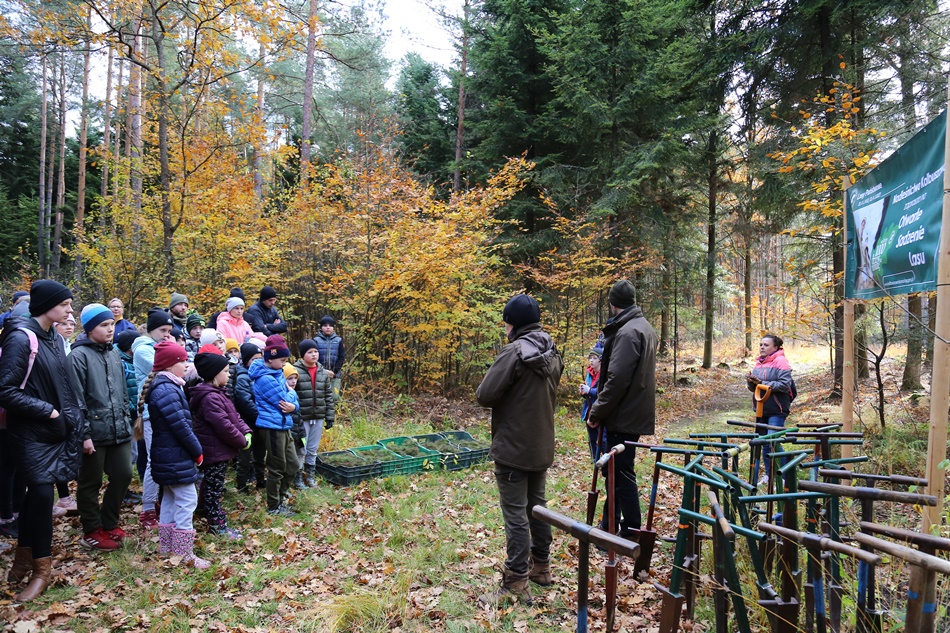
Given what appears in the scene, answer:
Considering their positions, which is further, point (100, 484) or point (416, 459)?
point (416, 459)

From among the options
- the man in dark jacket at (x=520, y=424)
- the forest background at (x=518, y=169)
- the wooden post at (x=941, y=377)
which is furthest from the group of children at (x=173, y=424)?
the wooden post at (x=941, y=377)

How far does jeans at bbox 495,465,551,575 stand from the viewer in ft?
12.9

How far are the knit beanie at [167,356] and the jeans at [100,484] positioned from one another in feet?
2.57

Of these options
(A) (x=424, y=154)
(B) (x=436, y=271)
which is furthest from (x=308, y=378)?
(A) (x=424, y=154)

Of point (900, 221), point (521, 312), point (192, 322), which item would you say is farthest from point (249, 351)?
point (900, 221)

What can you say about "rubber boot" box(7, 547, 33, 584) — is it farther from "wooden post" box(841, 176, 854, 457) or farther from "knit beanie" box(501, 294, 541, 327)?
"wooden post" box(841, 176, 854, 457)

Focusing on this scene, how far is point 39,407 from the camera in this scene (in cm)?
379

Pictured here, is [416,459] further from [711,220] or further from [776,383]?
[711,220]

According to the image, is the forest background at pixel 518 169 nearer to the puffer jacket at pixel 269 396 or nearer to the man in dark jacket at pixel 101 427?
the puffer jacket at pixel 269 396

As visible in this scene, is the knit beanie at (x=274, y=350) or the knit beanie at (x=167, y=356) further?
the knit beanie at (x=274, y=350)

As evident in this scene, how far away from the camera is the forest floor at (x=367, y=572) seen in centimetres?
364

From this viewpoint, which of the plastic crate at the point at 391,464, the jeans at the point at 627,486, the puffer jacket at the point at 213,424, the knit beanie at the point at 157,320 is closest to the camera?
the jeans at the point at 627,486

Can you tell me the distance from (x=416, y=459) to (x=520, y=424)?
367 cm

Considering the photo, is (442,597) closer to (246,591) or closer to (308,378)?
(246,591)
